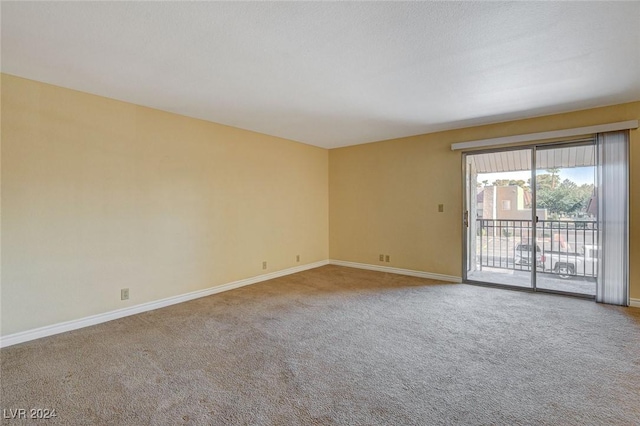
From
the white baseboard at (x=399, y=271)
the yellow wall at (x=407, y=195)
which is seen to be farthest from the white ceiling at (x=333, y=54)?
the white baseboard at (x=399, y=271)

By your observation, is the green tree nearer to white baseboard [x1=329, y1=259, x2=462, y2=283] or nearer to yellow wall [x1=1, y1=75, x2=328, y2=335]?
white baseboard [x1=329, y1=259, x2=462, y2=283]

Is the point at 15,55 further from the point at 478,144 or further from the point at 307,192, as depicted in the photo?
the point at 478,144

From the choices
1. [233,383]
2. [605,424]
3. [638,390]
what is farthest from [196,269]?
[638,390]

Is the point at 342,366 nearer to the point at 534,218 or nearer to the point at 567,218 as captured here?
the point at 534,218

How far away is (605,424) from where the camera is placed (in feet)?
5.32

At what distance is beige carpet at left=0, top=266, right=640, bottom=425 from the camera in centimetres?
173

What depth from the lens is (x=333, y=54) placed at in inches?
90.8

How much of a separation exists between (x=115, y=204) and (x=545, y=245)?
558 centimetres

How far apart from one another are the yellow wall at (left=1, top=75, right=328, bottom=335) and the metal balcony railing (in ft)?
11.9

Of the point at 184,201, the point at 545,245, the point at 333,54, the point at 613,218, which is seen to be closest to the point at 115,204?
the point at 184,201

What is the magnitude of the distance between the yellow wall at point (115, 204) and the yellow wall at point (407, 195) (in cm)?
169

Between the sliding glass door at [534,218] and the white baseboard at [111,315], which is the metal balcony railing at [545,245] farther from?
the white baseboard at [111,315]

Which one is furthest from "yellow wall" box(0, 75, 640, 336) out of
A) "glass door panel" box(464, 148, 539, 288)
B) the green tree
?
the green tree

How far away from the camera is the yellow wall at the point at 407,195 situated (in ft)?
14.6
